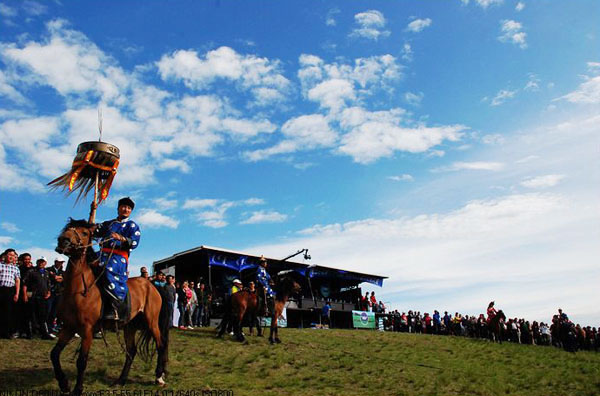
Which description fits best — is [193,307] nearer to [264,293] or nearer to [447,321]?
[264,293]

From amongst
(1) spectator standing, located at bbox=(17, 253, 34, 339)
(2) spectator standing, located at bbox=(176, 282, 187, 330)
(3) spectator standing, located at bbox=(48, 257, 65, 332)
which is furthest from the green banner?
(1) spectator standing, located at bbox=(17, 253, 34, 339)

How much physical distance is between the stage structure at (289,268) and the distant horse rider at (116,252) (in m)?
15.1

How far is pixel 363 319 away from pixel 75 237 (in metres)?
26.1

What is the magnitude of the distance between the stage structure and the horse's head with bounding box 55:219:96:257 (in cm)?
1606

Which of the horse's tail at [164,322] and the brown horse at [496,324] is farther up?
the horse's tail at [164,322]

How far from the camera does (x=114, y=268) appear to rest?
9.32m

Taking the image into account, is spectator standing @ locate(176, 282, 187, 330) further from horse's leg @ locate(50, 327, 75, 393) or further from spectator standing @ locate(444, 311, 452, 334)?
spectator standing @ locate(444, 311, 452, 334)

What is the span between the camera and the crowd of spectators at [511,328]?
1120 inches

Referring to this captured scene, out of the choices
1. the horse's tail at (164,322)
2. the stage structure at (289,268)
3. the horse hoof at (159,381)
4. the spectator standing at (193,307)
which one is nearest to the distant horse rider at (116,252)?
the horse's tail at (164,322)

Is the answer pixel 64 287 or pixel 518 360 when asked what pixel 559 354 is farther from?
pixel 64 287

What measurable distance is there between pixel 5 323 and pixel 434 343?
1840 centimetres

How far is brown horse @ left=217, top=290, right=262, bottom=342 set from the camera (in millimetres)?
16812

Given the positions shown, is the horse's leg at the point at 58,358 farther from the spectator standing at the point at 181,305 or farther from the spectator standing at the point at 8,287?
the spectator standing at the point at 181,305

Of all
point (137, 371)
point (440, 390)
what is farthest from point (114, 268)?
point (440, 390)
